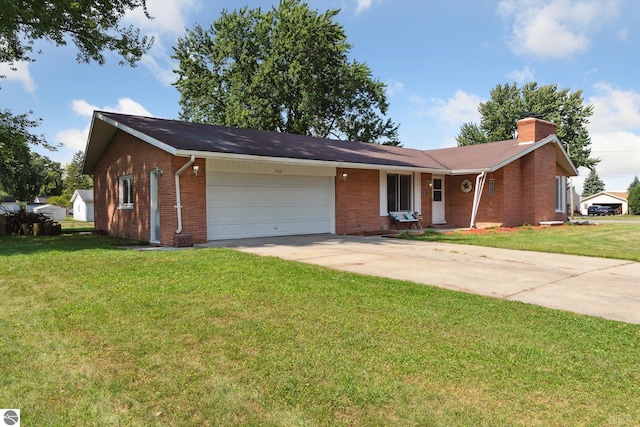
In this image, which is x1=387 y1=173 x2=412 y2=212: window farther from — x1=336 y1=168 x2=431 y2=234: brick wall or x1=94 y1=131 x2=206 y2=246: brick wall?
x1=94 y1=131 x2=206 y2=246: brick wall

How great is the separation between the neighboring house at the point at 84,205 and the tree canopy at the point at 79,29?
30.6 m

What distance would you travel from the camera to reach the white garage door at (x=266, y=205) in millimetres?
12680

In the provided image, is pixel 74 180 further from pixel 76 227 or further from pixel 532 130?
pixel 532 130

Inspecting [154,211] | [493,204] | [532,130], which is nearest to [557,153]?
[532,130]

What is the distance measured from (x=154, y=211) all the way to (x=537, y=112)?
46.6m

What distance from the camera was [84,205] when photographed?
4528cm

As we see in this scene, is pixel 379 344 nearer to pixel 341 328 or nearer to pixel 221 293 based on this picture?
pixel 341 328

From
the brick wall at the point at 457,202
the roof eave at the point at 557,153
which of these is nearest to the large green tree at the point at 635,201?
the roof eave at the point at 557,153

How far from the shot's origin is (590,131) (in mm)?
→ 46781

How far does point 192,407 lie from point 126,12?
16.9 meters

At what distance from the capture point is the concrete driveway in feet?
18.4

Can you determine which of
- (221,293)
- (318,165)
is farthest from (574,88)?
(221,293)

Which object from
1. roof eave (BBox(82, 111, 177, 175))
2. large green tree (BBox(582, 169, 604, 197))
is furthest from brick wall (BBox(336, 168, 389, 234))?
large green tree (BBox(582, 169, 604, 197))

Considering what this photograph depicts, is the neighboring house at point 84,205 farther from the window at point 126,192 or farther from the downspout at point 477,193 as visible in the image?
the downspout at point 477,193
